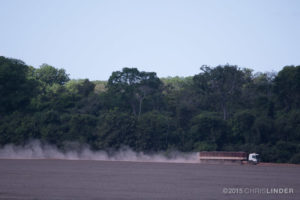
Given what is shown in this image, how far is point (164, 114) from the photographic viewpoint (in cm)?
10200

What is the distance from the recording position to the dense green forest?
289 ft

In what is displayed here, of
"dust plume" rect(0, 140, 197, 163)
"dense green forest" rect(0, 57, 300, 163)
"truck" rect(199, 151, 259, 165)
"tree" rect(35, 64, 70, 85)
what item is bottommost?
"dust plume" rect(0, 140, 197, 163)

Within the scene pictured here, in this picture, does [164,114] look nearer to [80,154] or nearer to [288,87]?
[80,154]

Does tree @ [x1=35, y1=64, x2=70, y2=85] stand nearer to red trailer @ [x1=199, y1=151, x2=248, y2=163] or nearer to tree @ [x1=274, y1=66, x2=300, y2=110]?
tree @ [x1=274, y1=66, x2=300, y2=110]

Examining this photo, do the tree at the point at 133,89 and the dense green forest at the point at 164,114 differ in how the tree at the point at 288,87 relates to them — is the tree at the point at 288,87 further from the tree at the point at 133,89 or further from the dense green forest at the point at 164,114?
the tree at the point at 133,89

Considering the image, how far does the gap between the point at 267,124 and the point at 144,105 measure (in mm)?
33226

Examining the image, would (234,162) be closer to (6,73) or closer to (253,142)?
(253,142)

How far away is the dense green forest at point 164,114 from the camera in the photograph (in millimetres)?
88000

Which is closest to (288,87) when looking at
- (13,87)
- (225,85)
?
(225,85)

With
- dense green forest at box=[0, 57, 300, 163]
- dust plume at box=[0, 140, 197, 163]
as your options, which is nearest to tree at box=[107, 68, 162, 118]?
dense green forest at box=[0, 57, 300, 163]

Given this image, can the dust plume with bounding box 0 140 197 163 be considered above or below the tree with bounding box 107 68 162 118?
below

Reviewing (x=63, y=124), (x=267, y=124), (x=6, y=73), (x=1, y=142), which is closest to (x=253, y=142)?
(x=267, y=124)

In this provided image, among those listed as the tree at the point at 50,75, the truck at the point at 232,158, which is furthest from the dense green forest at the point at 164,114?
the tree at the point at 50,75

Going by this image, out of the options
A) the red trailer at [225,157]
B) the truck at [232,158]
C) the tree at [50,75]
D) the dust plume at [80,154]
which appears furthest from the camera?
the tree at [50,75]
